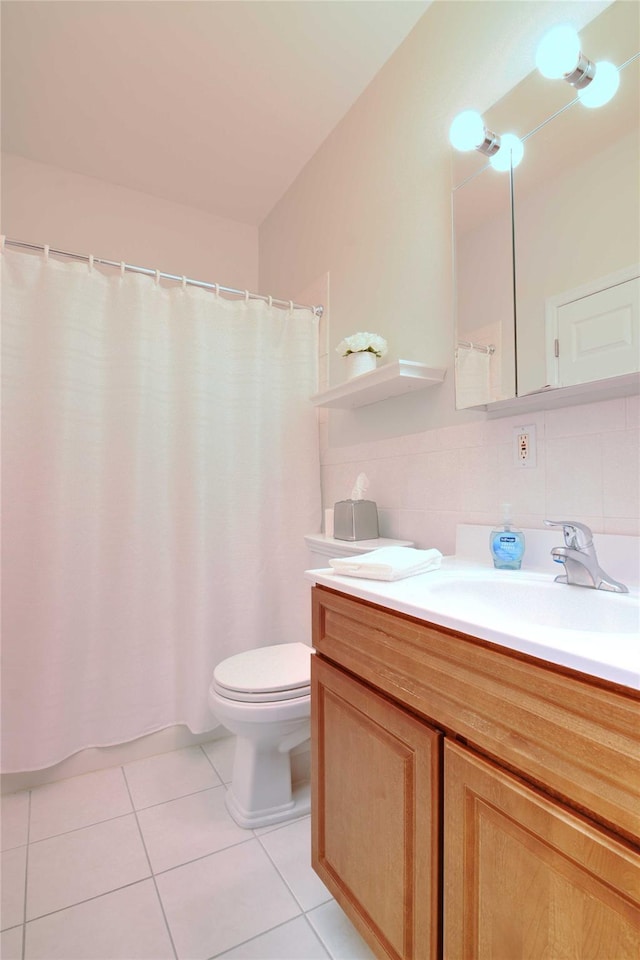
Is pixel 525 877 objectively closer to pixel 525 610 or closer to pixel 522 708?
pixel 522 708

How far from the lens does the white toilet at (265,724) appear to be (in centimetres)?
144

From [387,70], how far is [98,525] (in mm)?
1966

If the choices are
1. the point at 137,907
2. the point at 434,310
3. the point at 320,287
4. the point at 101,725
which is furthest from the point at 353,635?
the point at 320,287

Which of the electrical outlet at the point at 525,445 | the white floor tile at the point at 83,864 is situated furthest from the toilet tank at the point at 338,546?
the white floor tile at the point at 83,864

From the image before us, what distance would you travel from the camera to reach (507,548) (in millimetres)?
1146

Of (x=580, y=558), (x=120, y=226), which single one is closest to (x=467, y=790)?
(x=580, y=558)

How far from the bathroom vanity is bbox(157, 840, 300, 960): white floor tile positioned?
239 mm

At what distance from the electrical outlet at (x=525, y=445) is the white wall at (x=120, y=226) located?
2028mm

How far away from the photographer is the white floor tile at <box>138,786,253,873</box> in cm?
137

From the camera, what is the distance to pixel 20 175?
2.16m

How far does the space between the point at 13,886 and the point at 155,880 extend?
37 centimetres

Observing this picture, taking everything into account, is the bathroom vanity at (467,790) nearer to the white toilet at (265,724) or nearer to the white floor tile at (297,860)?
the white floor tile at (297,860)

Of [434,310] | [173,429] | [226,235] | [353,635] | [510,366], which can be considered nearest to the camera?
[353,635]

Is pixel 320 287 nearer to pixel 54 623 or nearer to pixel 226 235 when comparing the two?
pixel 226 235
